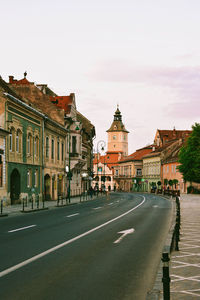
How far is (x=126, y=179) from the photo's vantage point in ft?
489

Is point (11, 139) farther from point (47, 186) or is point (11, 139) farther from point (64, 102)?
point (64, 102)

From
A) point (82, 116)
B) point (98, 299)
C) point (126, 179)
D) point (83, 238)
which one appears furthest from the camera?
point (126, 179)

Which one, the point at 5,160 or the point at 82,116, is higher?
the point at 82,116

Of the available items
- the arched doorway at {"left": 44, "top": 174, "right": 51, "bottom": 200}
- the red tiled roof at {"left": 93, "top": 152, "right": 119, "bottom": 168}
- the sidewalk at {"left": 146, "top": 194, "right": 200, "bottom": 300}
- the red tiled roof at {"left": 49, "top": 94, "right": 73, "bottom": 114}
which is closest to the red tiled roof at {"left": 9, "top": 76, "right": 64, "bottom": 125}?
the red tiled roof at {"left": 49, "top": 94, "right": 73, "bottom": 114}

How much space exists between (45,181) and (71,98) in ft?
55.7

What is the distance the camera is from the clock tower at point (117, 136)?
7586 inches

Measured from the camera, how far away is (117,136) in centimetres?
19350

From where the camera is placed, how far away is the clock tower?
193m

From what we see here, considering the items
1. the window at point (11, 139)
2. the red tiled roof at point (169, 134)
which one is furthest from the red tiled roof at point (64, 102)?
the red tiled roof at point (169, 134)

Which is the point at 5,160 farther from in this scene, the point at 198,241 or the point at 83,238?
the point at 198,241

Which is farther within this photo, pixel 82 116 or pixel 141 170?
pixel 141 170

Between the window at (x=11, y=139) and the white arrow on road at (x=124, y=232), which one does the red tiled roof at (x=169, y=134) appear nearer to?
the window at (x=11, y=139)

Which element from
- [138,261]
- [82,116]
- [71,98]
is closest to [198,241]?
[138,261]

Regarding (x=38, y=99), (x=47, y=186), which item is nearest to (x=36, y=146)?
(x=47, y=186)
